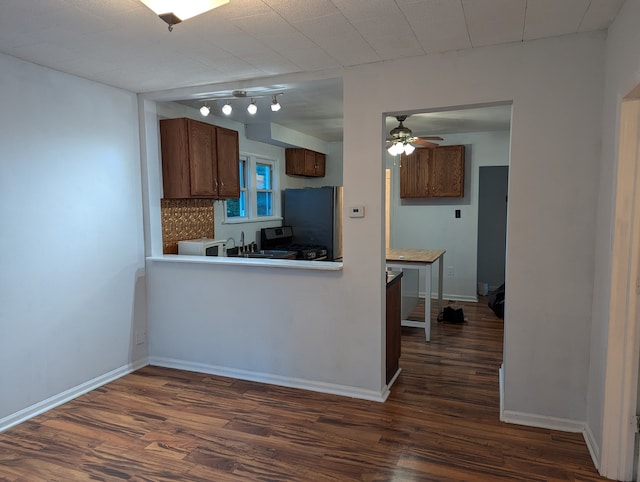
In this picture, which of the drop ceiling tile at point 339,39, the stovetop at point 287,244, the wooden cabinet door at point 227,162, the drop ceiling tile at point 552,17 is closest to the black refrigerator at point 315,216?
the stovetop at point 287,244

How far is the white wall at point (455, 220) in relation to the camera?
5.89 metres

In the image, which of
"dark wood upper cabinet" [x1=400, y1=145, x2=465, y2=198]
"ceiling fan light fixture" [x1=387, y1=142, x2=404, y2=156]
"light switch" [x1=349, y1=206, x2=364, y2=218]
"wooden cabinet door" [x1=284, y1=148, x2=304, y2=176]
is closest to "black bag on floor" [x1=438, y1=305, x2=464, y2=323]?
"dark wood upper cabinet" [x1=400, y1=145, x2=465, y2=198]

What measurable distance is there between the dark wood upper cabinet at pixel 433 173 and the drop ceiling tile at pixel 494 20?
3462mm

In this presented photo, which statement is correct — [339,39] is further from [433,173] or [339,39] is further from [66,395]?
[433,173]

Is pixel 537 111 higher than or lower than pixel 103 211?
higher

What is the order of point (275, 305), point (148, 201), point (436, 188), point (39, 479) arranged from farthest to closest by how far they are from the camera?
point (436, 188) → point (148, 201) → point (275, 305) → point (39, 479)

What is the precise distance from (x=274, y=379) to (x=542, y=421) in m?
1.88

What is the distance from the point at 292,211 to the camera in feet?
20.0

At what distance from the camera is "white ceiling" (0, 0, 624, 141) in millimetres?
2031

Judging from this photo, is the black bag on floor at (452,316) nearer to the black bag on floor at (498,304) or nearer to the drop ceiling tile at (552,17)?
the black bag on floor at (498,304)

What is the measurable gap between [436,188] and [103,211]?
170 inches

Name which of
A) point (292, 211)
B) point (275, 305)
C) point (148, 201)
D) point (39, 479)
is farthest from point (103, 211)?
point (292, 211)

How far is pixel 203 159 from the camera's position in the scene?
3881 millimetres

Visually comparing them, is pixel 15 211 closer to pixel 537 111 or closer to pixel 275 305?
pixel 275 305
